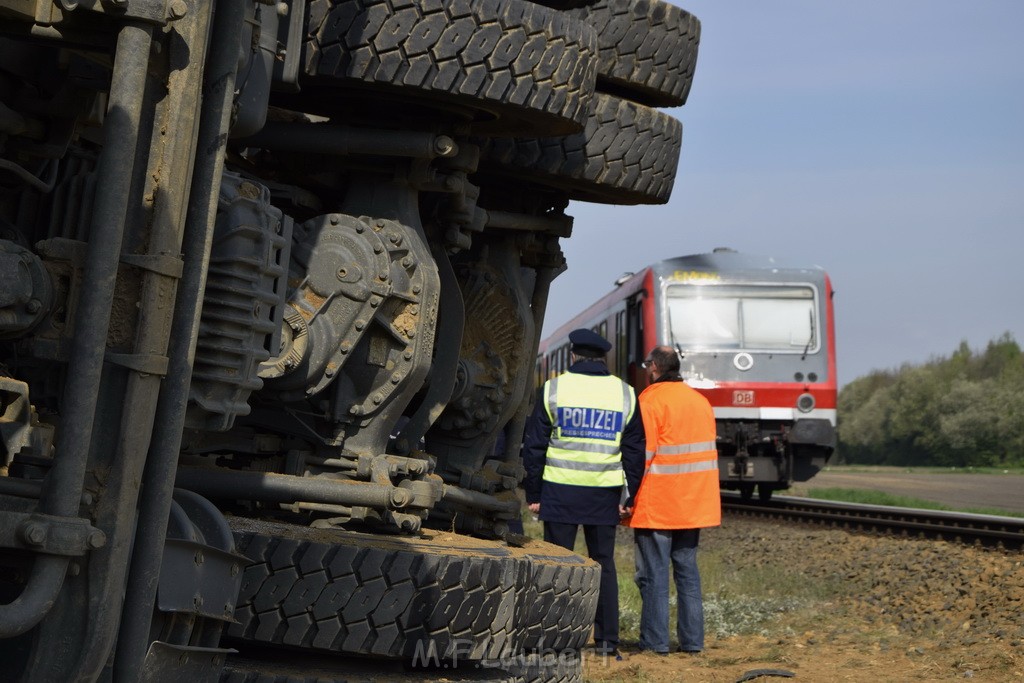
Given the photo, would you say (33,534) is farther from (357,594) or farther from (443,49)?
(443,49)

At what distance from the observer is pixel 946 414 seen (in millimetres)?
62125

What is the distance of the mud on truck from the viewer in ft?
8.05

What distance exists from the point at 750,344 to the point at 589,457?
492 inches

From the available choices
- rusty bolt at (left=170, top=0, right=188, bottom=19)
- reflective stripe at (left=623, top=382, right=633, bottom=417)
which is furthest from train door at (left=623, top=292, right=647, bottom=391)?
rusty bolt at (left=170, top=0, right=188, bottom=19)

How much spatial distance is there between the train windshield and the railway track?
7.76 feet

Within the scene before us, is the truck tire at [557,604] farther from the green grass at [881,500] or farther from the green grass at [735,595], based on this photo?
the green grass at [881,500]

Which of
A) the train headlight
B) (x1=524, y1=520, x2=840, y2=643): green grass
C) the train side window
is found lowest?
(x1=524, y1=520, x2=840, y2=643): green grass

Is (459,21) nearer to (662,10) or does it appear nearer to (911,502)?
(662,10)

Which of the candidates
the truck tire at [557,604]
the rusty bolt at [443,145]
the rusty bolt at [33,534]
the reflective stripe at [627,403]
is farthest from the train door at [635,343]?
the rusty bolt at [33,534]

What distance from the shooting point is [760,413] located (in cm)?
1977

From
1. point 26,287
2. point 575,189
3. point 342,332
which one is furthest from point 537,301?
point 26,287

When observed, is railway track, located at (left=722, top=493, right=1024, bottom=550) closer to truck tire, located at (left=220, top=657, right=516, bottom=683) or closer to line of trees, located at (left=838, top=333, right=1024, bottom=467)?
truck tire, located at (left=220, top=657, right=516, bottom=683)

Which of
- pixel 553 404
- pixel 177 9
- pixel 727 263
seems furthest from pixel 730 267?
pixel 177 9

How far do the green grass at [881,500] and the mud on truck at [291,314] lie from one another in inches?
718
